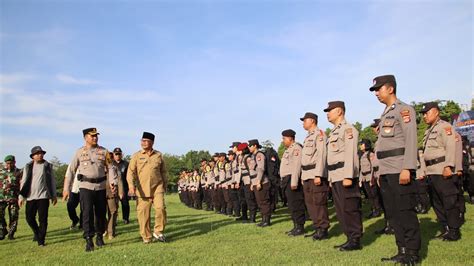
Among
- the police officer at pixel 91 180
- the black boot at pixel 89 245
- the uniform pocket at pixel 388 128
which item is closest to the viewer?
the uniform pocket at pixel 388 128

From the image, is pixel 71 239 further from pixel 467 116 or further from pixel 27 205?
pixel 467 116

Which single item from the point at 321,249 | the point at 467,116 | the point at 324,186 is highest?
the point at 467,116

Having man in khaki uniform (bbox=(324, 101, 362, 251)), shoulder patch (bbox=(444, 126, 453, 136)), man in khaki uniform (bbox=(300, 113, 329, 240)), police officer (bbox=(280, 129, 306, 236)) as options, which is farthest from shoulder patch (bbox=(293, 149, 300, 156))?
shoulder patch (bbox=(444, 126, 453, 136))

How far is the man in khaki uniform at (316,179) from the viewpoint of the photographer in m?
7.50

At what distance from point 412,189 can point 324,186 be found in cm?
270

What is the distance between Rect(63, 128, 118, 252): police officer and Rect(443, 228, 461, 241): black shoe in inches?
249

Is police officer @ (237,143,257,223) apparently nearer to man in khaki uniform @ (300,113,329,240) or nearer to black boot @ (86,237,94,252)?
man in khaki uniform @ (300,113,329,240)

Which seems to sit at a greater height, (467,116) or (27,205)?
(467,116)

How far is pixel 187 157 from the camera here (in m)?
126

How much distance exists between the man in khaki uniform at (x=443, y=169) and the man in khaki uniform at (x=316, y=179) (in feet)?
6.08

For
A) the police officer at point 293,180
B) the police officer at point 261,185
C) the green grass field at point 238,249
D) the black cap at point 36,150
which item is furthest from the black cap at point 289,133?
the black cap at point 36,150

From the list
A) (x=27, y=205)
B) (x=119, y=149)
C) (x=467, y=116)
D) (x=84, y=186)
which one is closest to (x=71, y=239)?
(x=27, y=205)

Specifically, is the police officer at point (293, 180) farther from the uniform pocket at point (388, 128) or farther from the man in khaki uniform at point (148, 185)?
the uniform pocket at point (388, 128)

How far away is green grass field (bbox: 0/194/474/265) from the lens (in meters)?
5.61
